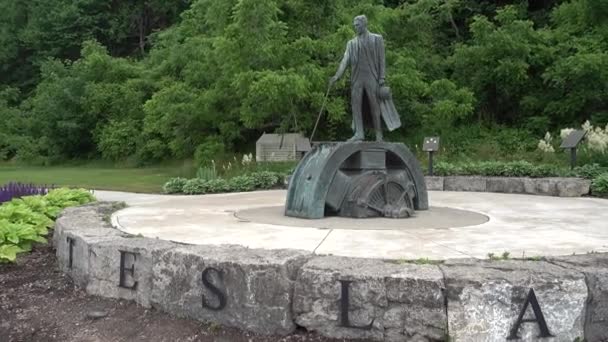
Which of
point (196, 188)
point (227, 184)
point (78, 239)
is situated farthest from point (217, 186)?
point (78, 239)

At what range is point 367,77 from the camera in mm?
8023

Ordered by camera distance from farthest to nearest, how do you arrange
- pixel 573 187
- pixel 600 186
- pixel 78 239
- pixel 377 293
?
1. pixel 573 187
2. pixel 600 186
3. pixel 78 239
4. pixel 377 293

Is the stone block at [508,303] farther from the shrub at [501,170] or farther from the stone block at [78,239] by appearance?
the shrub at [501,170]

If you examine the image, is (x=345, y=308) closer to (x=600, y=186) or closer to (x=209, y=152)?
(x=600, y=186)

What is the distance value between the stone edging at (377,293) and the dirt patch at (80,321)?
0.08 metres

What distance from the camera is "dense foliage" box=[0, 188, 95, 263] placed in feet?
19.4

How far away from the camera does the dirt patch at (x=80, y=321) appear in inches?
167

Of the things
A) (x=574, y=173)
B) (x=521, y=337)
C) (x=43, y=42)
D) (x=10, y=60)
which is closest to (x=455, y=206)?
(x=574, y=173)

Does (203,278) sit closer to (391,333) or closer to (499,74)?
(391,333)

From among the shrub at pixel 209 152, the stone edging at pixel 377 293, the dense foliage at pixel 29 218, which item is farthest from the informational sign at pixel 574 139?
the shrub at pixel 209 152

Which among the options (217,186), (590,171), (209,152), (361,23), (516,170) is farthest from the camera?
(209,152)

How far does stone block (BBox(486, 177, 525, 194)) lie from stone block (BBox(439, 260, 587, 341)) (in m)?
8.44

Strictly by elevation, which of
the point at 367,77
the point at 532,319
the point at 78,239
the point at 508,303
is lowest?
the point at 532,319

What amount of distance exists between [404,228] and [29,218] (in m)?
4.01
